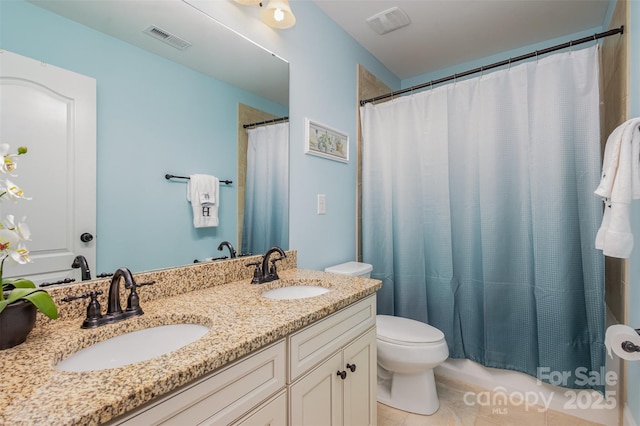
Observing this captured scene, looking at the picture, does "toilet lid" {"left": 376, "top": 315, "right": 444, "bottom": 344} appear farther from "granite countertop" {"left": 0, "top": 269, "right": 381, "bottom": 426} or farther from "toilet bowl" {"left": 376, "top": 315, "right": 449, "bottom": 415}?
"granite countertop" {"left": 0, "top": 269, "right": 381, "bottom": 426}

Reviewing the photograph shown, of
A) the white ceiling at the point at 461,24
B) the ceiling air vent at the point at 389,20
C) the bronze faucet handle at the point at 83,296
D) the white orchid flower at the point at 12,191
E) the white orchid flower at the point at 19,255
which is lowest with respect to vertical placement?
the bronze faucet handle at the point at 83,296

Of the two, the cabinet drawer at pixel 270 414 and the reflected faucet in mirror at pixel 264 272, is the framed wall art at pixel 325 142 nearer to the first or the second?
the reflected faucet in mirror at pixel 264 272

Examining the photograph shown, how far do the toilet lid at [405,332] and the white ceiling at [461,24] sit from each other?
2.02 meters

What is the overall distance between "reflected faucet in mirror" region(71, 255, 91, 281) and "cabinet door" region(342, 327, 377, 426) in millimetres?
940

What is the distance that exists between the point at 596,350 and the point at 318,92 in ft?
6.99

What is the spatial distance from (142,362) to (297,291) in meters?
0.85

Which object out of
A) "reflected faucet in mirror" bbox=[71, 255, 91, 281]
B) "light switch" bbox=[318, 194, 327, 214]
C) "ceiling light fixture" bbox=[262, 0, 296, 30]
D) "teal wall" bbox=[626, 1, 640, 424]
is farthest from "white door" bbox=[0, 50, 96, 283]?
"teal wall" bbox=[626, 1, 640, 424]

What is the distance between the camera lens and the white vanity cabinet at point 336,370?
928 mm

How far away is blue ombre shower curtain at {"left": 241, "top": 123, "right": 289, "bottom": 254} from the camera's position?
57.9 inches

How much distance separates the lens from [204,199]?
1276mm

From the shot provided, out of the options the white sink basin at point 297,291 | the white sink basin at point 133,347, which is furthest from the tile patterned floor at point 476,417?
the white sink basin at point 133,347

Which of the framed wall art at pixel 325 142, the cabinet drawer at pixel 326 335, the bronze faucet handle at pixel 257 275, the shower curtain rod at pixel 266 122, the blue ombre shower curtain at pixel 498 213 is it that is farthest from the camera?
the framed wall art at pixel 325 142

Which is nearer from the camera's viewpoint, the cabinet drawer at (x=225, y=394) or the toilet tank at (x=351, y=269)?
the cabinet drawer at (x=225, y=394)

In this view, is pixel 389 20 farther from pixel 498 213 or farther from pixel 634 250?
pixel 634 250
